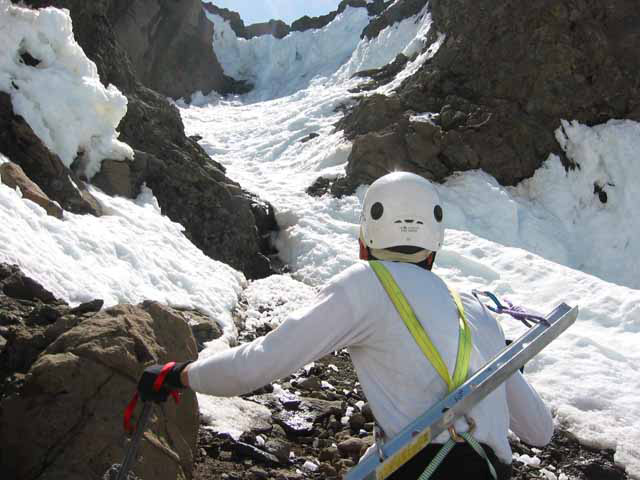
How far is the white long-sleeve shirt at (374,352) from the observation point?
6.94 ft

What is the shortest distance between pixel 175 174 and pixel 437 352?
34.3 ft

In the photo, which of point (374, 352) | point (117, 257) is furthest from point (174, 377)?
point (117, 257)

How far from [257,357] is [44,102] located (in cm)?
741

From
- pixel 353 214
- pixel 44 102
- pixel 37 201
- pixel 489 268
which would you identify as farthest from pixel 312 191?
pixel 37 201

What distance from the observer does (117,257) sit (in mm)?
7164

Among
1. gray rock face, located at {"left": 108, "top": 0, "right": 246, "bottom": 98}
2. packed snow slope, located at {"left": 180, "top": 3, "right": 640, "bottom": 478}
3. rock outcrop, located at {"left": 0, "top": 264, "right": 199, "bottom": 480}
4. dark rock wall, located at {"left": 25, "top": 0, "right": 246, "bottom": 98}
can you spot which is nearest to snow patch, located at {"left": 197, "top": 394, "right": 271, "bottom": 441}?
rock outcrop, located at {"left": 0, "top": 264, "right": 199, "bottom": 480}

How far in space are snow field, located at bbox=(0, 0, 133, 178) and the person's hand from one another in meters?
6.55

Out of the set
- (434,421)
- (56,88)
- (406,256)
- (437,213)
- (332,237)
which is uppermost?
(56,88)

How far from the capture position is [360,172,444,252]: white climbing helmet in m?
2.52

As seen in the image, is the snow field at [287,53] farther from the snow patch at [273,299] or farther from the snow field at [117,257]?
the snow field at [117,257]

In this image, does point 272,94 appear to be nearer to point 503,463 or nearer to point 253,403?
point 253,403

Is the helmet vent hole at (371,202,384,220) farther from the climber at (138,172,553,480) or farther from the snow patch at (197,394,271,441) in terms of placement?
the snow patch at (197,394,271,441)

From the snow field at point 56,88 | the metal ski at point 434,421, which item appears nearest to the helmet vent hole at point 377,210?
the metal ski at point 434,421

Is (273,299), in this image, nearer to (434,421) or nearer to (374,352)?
(374,352)
